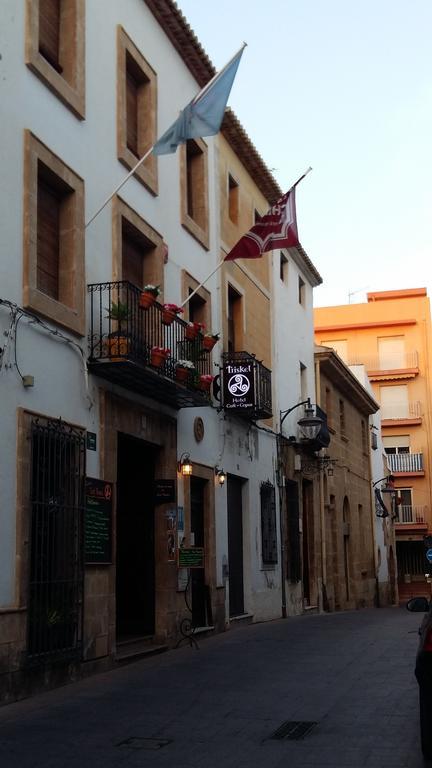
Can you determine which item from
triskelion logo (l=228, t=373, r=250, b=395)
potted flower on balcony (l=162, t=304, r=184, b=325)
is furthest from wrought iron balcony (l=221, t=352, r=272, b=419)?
potted flower on balcony (l=162, t=304, r=184, b=325)

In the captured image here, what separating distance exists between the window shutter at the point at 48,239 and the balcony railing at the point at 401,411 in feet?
126

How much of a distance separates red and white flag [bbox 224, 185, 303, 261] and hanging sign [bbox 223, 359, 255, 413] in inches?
96.7

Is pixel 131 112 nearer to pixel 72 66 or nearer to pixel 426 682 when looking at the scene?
pixel 72 66

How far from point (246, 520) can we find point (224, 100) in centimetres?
926

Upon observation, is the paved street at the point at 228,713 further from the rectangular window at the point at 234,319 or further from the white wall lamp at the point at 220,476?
the rectangular window at the point at 234,319

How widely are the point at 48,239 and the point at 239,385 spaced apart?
685cm

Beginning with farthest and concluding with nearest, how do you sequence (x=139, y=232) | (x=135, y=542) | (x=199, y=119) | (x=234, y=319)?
(x=234, y=319)
(x=135, y=542)
(x=139, y=232)
(x=199, y=119)

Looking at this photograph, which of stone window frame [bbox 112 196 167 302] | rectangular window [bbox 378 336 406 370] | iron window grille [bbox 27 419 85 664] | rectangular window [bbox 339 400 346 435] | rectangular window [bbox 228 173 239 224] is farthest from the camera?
rectangular window [bbox 378 336 406 370]

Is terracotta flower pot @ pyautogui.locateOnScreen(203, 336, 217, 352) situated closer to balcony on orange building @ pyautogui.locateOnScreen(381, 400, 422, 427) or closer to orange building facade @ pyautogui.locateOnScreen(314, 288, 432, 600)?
orange building facade @ pyautogui.locateOnScreen(314, 288, 432, 600)

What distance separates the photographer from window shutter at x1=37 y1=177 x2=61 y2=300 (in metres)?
11.4

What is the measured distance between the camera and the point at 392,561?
139 feet

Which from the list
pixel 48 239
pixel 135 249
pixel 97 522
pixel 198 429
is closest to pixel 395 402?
pixel 198 429

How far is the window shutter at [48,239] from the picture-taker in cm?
1135

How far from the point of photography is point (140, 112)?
14953 mm
